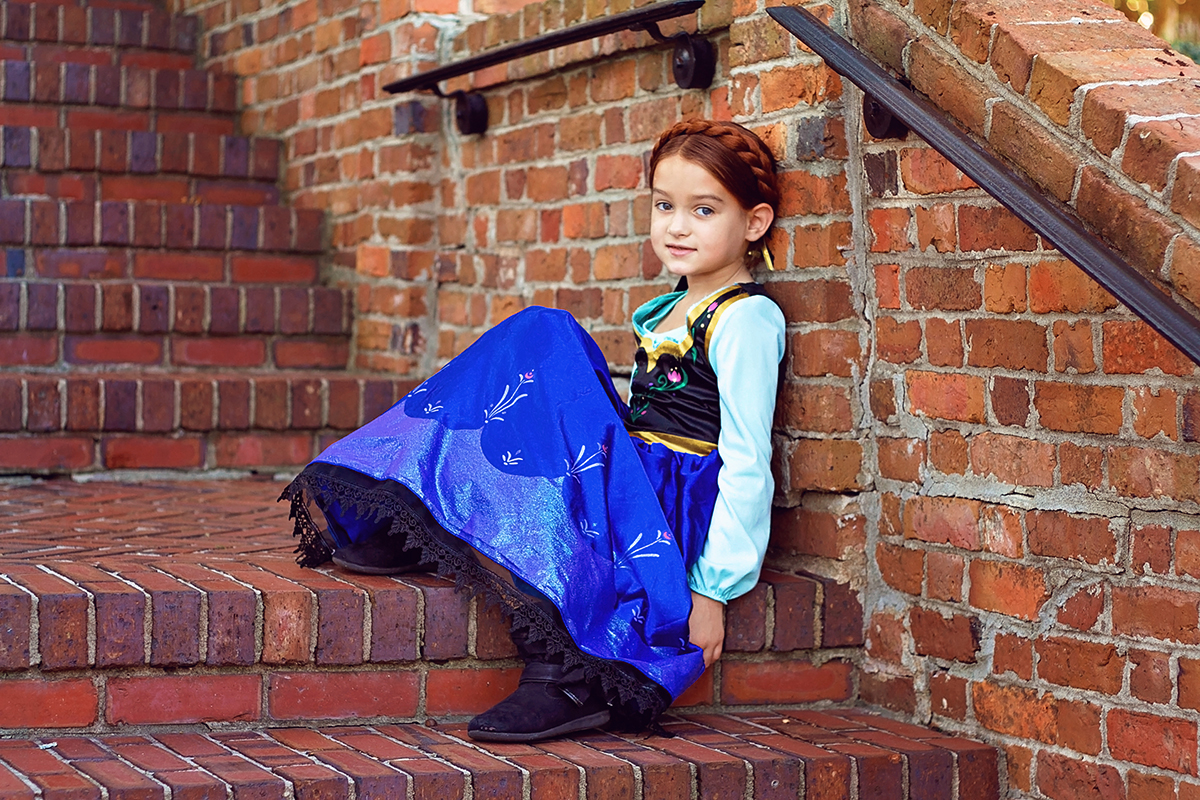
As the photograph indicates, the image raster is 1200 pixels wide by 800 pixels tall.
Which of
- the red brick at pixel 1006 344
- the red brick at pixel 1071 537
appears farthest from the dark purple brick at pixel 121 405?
the red brick at pixel 1071 537

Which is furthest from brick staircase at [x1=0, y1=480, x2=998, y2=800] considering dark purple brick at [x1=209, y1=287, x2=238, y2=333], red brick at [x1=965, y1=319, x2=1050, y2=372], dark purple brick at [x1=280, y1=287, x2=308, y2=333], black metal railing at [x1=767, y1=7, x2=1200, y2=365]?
dark purple brick at [x1=280, y1=287, x2=308, y2=333]

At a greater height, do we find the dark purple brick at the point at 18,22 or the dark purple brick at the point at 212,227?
the dark purple brick at the point at 18,22

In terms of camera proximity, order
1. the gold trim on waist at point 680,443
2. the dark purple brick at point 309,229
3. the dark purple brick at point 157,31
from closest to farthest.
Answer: the gold trim on waist at point 680,443 < the dark purple brick at point 309,229 < the dark purple brick at point 157,31

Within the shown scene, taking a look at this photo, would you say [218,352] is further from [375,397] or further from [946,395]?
[946,395]

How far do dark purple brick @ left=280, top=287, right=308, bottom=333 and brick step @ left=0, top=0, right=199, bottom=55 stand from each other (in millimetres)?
1550

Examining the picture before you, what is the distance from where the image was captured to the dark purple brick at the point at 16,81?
4.54m

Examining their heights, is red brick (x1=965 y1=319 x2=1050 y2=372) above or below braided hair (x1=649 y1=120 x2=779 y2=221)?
below

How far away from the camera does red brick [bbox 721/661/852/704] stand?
8.18 ft

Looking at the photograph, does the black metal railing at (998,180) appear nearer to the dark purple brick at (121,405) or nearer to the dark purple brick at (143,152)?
the dark purple brick at (121,405)

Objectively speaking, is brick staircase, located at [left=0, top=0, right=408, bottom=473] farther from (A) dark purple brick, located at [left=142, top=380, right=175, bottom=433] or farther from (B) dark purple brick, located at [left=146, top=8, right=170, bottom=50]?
(B) dark purple brick, located at [left=146, top=8, right=170, bottom=50]

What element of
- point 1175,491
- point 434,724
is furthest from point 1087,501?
point 434,724

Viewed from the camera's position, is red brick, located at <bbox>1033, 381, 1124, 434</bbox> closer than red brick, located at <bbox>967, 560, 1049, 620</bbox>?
Yes

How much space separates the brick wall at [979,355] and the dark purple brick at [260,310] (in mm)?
1189

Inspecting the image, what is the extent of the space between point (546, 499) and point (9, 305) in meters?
2.10
